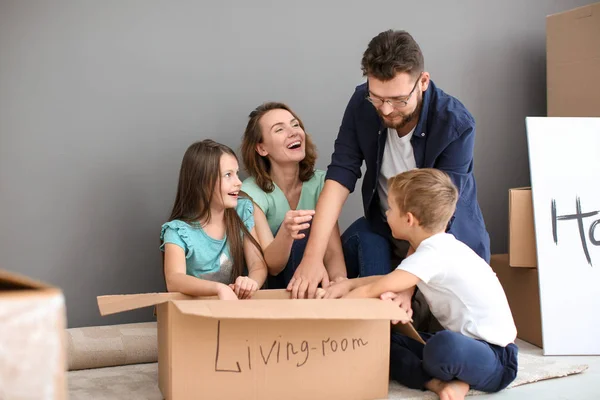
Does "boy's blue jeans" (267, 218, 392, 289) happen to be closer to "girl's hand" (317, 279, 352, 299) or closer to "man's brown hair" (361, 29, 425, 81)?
"girl's hand" (317, 279, 352, 299)

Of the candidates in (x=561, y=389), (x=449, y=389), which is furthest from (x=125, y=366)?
(x=561, y=389)

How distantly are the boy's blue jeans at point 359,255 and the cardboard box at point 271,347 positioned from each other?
0.42 meters

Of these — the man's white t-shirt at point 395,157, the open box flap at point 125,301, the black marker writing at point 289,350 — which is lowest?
the black marker writing at point 289,350

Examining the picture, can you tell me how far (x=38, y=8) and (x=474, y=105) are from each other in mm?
1516

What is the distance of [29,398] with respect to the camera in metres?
0.60

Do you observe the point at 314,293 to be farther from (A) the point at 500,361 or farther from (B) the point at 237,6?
(B) the point at 237,6

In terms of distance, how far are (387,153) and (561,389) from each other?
0.77 meters

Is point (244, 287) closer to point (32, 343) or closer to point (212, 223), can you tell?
point (212, 223)

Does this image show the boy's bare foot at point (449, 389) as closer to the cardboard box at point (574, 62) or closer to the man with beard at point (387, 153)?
the man with beard at point (387, 153)

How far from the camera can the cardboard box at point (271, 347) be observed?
145 centimetres

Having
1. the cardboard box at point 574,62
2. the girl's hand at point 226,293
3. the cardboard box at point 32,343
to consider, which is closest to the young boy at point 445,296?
the girl's hand at point 226,293

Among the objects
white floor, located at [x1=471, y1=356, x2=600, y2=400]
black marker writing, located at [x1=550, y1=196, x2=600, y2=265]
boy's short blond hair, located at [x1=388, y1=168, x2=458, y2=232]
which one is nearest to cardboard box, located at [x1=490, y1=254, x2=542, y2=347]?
black marker writing, located at [x1=550, y1=196, x2=600, y2=265]

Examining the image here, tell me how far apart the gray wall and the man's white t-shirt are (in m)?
0.43

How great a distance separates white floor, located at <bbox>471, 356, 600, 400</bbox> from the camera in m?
1.69
